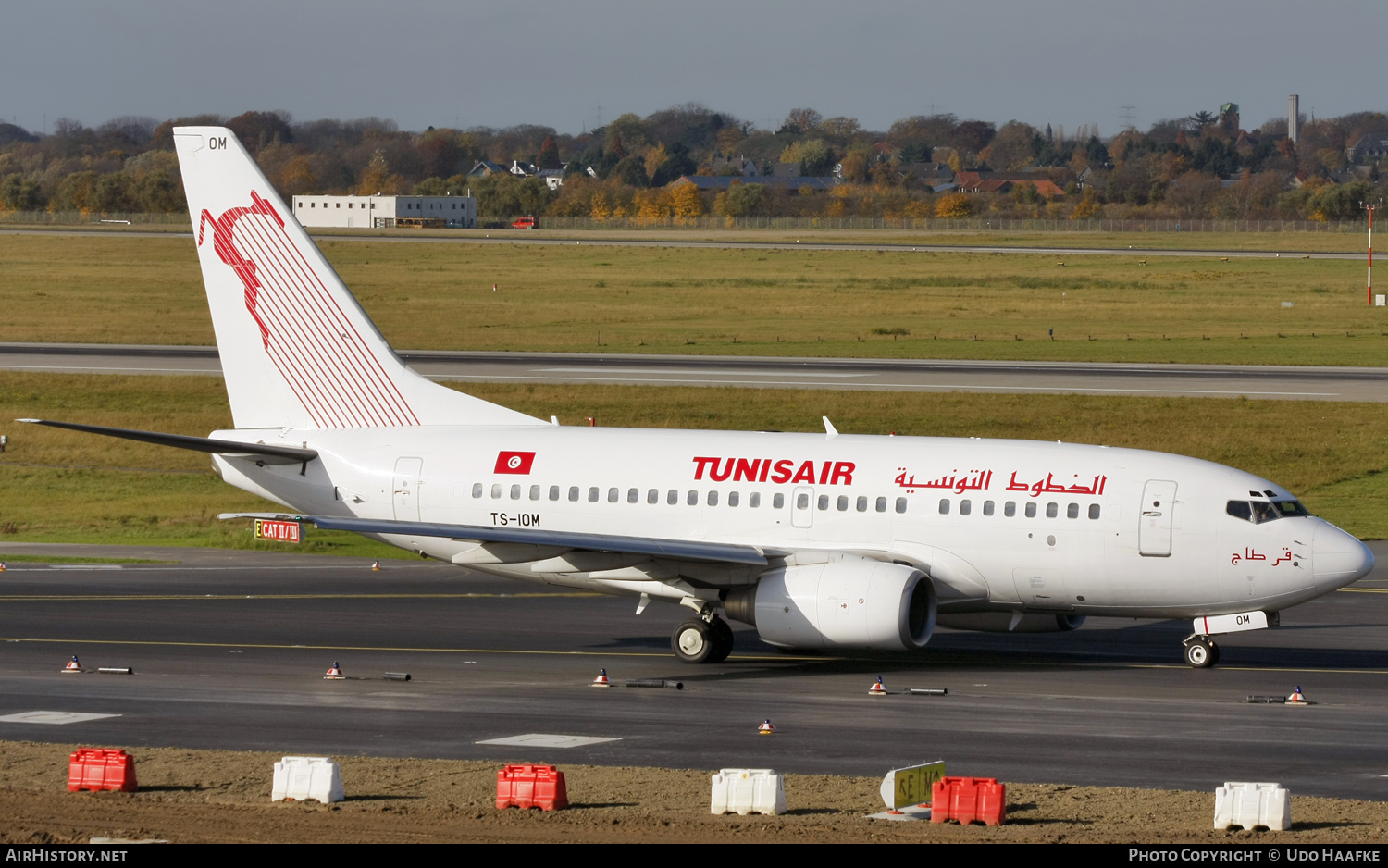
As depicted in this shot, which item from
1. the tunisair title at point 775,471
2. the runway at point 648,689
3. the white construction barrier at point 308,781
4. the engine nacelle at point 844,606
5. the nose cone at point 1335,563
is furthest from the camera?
the tunisair title at point 775,471

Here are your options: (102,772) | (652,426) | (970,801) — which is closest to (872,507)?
(970,801)

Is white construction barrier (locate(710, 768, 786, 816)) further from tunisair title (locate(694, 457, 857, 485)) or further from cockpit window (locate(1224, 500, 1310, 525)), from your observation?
cockpit window (locate(1224, 500, 1310, 525))

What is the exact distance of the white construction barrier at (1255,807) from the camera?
65.7 feet

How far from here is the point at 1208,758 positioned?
25.0 meters

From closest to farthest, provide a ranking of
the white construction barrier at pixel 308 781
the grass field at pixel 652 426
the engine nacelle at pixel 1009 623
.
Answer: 1. the white construction barrier at pixel 308 781
2. the engine nacelle at pixel 1009 623
3. the grass field at pixel 652 426

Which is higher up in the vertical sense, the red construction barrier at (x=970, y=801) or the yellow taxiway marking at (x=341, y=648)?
the red construction barrier at (x=970, y=801)

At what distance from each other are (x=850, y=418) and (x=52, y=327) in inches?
2528

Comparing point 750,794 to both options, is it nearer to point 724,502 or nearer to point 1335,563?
point 724,502

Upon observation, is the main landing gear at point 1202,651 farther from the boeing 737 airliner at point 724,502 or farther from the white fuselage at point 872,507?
the white fuselage at point 872,507

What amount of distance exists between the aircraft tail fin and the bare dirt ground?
47.7 feet

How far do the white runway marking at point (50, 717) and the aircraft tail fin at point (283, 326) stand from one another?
10.7 m

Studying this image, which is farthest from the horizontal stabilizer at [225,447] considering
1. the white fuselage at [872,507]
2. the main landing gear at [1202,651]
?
the main landing gear at [1202,651]

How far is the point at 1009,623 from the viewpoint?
34062mm

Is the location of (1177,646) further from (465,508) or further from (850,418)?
(850,418)
